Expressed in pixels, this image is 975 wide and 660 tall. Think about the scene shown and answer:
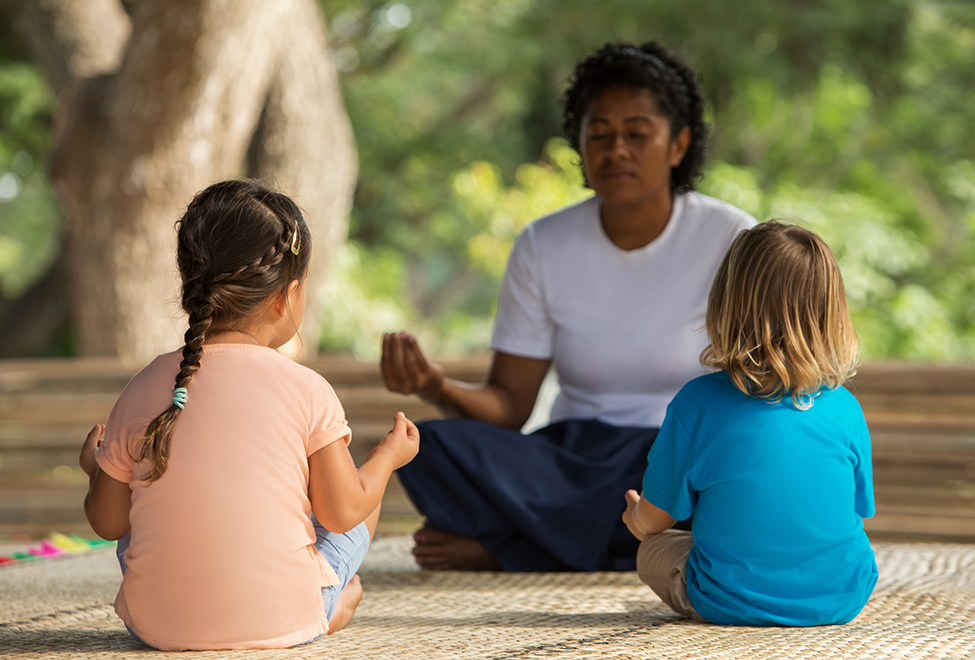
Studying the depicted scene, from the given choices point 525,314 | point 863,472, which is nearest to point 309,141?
point 525,314

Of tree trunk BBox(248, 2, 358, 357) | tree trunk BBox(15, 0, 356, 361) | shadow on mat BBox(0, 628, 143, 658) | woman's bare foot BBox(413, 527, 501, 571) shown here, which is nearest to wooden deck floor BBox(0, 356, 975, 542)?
tree trunk BBox(15, 0, 356, 361)

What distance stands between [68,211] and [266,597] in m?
3.71

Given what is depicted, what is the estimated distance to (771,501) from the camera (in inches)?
59.2

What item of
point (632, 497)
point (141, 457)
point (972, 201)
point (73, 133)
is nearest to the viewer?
point (141, 457)

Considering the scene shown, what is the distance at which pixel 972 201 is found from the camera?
26.3 ft

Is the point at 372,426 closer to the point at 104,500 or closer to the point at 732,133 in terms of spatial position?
the point at 104,500

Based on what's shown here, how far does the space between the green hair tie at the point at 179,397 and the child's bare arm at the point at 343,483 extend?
0.20 m

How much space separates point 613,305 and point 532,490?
532mm

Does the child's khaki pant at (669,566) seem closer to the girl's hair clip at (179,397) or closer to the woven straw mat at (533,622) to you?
the woven straw mat at (533,622)

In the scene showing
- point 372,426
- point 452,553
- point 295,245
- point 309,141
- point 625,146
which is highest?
point 309,141

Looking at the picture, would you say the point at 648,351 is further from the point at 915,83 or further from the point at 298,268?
the point at 915,83

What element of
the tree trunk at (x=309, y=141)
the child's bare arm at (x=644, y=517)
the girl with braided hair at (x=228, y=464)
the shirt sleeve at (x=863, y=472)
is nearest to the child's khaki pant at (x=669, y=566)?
the child's bare arm at (x=644, y=517)

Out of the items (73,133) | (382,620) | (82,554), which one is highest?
(73,133)

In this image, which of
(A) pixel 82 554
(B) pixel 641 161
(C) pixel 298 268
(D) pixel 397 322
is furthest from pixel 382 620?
(D) pixel 397 322
